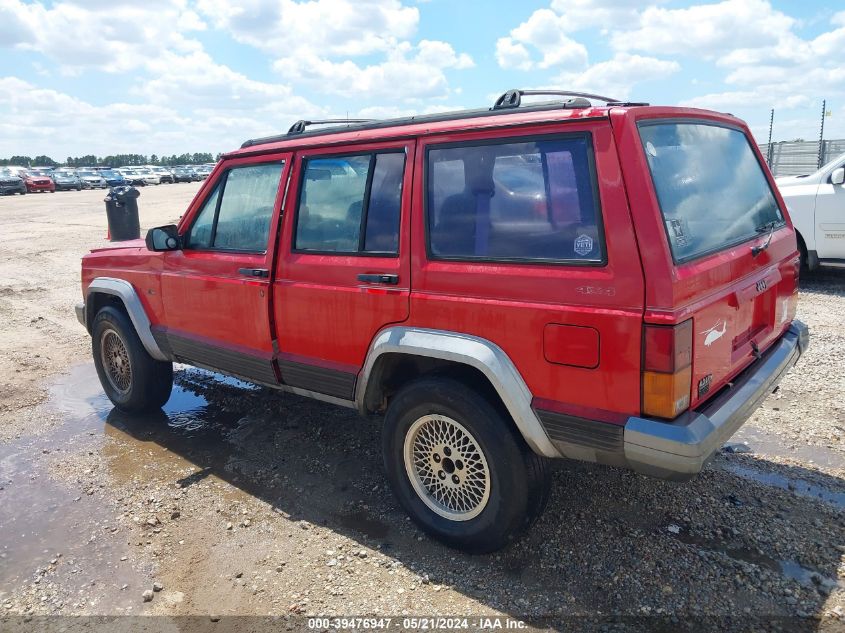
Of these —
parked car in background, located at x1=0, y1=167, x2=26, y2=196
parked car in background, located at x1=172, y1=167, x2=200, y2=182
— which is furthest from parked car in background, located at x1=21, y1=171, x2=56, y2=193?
parked car in background, located at x1=172, y1=167, x2=200, y2=182

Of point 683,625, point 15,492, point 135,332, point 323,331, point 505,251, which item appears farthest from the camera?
point 135,332

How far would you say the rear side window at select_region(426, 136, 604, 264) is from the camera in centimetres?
269

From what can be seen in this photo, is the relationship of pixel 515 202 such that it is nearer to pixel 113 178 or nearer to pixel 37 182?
pixel 37 182

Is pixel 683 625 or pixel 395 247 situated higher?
pixel 395 247

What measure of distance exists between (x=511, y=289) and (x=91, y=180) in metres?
48.8

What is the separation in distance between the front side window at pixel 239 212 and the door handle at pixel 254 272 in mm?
141

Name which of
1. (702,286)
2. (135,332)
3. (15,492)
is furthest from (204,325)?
(702,286)

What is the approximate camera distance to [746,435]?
4.36m

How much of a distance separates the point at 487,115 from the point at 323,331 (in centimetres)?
147

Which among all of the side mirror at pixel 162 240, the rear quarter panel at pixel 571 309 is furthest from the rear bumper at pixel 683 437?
the side mirror at pixel 162 240

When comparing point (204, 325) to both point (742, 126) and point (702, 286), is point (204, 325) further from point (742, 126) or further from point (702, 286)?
point (742, 126)

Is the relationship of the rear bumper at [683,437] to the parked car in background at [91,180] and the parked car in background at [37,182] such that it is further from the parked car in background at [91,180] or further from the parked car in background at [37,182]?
the parked car in background at [91,180]

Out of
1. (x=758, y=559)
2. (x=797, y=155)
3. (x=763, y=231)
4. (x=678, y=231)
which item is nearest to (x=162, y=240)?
(x=678, y=231)

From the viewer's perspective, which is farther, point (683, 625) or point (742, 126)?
point (742, 126)
